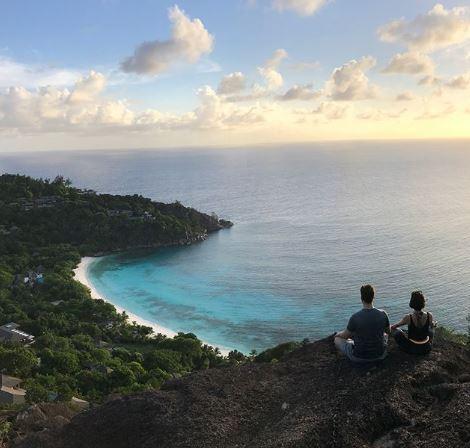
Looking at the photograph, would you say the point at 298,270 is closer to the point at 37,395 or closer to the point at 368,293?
the point at 37,395

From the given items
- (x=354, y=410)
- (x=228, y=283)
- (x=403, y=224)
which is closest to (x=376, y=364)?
(x=354, y=410)

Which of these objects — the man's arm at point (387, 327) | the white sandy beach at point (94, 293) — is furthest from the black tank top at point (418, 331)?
the white sandy beach at point (94, 293)

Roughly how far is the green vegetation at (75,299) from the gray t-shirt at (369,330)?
17.8 meters

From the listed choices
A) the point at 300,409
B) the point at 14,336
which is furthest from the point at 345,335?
the point at 14,336

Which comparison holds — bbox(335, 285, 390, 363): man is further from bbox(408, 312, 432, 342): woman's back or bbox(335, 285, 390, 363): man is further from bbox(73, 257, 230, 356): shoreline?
bbox(73, 257, 230, 356): shoreline

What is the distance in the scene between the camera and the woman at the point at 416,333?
848cm

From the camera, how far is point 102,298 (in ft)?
182

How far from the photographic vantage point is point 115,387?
27.1m

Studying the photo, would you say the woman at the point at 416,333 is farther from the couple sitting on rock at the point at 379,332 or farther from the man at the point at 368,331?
the man at the point at 368,331

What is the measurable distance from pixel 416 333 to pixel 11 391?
21810mm

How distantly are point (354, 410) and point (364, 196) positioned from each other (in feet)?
413

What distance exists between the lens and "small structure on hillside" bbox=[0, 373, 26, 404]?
2247 centimetres

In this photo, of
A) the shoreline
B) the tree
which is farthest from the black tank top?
the shoreline

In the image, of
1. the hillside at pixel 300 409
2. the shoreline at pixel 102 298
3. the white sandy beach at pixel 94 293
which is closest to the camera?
the hillside at pixel 300 409
